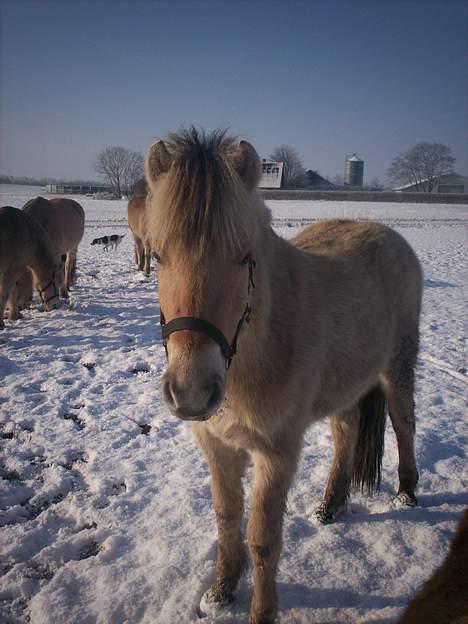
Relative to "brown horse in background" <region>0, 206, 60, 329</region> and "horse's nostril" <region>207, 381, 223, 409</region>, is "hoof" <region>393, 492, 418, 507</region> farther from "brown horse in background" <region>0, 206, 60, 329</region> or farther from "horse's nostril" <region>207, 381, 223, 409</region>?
"brown horse in background" <region>0, 206, 60, 329</region>

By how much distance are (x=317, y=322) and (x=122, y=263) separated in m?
11.5

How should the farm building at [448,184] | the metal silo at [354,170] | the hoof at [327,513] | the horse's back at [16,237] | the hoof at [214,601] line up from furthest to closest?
the metal silo at [354,170] < the farm building at [448,184] < the horse's back at [16,237] < the hoof at [327,513] < the hoof at [214,601]

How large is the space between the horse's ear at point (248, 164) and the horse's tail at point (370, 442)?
2.31 m

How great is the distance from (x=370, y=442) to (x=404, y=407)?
1.35 ft

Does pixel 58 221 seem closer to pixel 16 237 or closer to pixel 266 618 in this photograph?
pixel 16 237

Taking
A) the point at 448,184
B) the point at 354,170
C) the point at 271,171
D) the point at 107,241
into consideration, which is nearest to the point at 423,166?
the point at 448,184

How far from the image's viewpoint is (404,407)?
3.15 m

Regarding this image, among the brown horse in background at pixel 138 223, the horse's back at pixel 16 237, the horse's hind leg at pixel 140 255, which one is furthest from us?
the horse's hind leg at pixel 140 255

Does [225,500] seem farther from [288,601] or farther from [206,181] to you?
[206,181]

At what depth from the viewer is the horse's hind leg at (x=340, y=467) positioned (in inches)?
115

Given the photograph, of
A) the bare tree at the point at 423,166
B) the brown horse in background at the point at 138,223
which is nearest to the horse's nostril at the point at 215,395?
the brown horse in background at the point at 138,223

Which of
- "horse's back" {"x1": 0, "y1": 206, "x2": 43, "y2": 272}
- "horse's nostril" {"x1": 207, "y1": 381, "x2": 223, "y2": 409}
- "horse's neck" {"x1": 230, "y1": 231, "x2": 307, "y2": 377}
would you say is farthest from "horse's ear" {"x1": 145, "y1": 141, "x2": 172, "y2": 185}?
"horse's back" {"x1": 0, "y1": 206, "x2": 43, "y2": 272}

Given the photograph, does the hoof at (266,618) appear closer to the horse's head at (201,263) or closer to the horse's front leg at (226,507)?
the horse's front leg at (226,507)

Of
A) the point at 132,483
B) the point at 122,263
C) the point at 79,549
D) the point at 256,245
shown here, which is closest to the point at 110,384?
the point at 132,483
